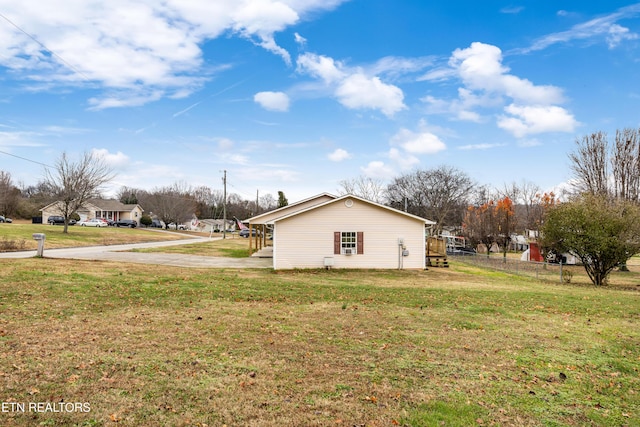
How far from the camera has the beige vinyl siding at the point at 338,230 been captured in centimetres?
2030

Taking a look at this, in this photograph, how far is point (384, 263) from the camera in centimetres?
2052

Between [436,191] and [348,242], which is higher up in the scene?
[436,191]

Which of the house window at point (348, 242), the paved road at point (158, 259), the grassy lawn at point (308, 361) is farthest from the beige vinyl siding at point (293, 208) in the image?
→ the grassy lawn at point (308, 361)

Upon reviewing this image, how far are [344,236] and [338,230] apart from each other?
448 mm

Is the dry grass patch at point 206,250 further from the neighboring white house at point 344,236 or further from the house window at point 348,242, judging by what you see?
the house window at point 348,242

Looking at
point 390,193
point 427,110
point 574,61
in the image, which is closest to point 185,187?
point 390,193

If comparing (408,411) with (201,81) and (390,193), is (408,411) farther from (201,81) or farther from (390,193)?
(390,193)

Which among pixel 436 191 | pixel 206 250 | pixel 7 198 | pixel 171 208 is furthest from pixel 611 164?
pixel 7 198

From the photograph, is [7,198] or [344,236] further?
[7,198]

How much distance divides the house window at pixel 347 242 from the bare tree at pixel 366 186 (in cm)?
4149

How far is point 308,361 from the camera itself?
531 centimetres

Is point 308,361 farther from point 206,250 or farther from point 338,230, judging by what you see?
A: point 206,250

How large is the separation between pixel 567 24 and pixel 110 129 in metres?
25.1

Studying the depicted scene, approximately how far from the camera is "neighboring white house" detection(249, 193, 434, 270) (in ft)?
66.5
